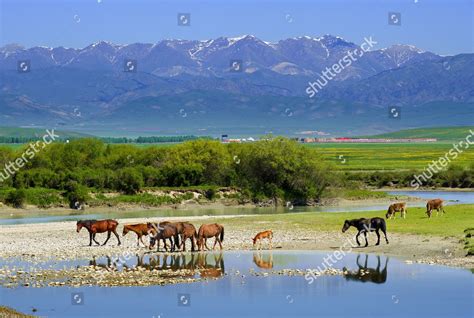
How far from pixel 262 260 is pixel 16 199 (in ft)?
122

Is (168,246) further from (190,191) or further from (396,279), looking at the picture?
(190,191)

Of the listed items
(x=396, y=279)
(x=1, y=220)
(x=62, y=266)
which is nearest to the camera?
(x=396, y=279)

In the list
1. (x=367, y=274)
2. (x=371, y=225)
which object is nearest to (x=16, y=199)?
(x=371, y=225)

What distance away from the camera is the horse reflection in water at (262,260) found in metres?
33.9

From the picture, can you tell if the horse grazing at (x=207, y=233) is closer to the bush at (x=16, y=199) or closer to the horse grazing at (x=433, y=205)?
the horse grazing at (x=433, y=205)

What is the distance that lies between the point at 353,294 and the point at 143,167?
53.4 metres

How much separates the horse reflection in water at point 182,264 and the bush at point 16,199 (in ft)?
110

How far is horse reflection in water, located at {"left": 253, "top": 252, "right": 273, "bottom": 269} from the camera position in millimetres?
33941

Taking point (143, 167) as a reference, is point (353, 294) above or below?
below

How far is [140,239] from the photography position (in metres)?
39.9

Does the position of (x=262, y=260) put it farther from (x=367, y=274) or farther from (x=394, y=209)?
(x=394, y=209)

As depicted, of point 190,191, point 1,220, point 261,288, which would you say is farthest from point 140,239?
point 190,191

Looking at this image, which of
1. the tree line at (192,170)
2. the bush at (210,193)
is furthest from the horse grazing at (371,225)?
the bush at (210,193)

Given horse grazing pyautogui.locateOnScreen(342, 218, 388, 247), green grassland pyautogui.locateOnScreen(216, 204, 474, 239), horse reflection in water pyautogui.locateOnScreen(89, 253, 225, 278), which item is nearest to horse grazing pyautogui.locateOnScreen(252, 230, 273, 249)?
horse reflection in water pyautogui.locateOnScreen(89, 253, 225, 278)
